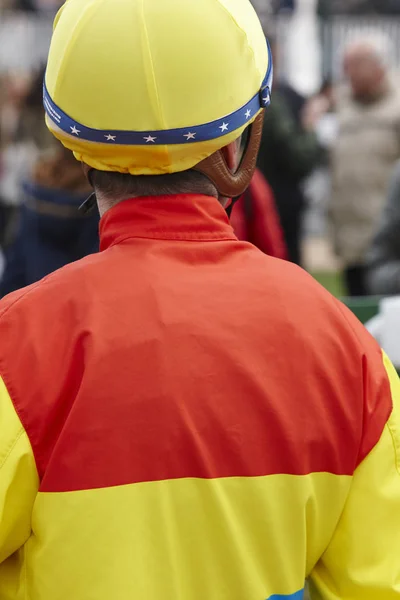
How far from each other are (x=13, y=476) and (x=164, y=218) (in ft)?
1.47

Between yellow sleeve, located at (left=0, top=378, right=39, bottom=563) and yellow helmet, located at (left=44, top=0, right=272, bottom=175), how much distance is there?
403mm

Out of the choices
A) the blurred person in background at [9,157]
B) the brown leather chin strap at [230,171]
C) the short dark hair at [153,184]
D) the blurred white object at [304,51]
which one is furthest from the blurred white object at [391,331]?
the blurred white object at [304,51]

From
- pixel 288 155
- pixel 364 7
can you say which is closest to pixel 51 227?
pixel 288 155

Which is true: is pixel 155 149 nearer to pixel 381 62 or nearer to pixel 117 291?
pixel 117 291

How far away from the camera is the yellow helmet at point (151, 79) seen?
5.32ft

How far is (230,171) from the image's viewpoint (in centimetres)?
177

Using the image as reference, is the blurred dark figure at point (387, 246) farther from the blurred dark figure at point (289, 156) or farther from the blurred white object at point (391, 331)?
the blurred dark figure at point (289, 156)

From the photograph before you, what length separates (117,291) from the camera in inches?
65.0

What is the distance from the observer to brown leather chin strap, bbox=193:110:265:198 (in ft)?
5.66

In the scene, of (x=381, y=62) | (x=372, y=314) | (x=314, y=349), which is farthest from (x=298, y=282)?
(x=381, y=62)

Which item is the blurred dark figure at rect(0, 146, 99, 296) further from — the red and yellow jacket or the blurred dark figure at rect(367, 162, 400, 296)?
the red and yellow jacket

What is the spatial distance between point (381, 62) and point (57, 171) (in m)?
3.27

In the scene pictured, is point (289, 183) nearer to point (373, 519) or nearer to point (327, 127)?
point (327, 127)

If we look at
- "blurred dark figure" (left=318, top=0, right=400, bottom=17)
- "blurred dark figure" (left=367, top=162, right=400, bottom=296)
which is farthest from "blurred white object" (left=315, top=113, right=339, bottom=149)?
"blurred dark figure" (left=318, top=0, right=400, bottom=17)
